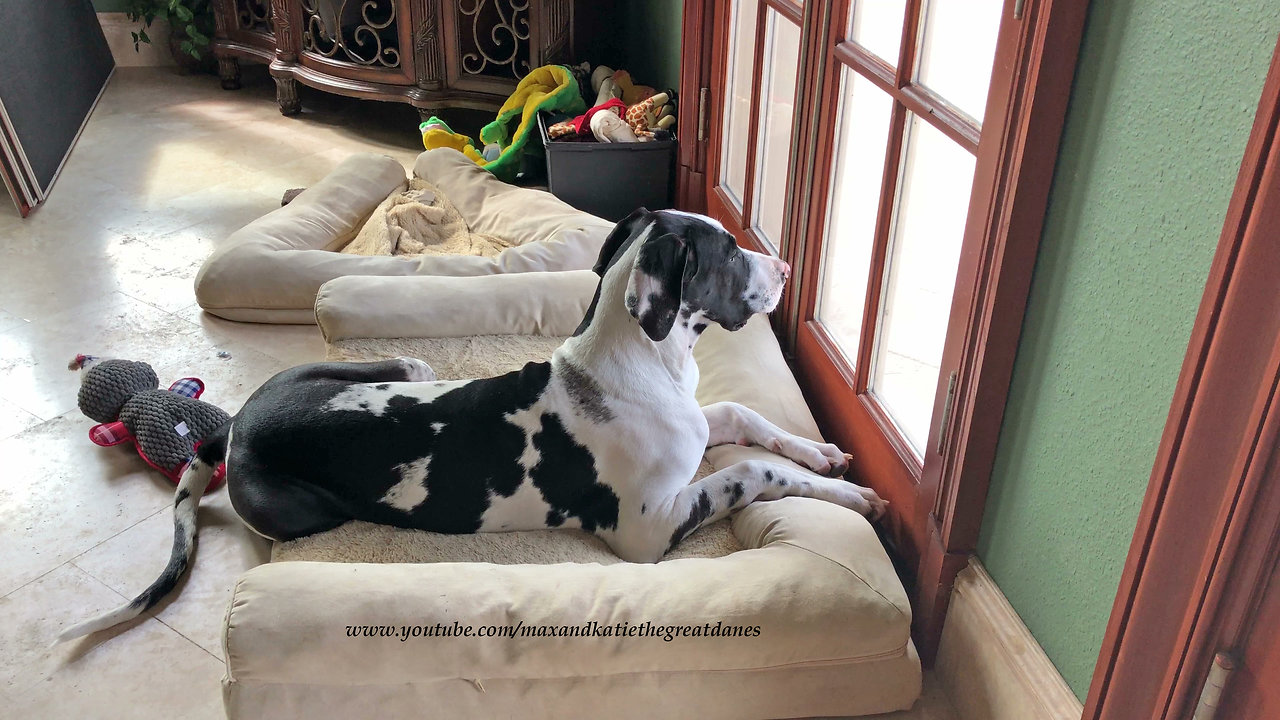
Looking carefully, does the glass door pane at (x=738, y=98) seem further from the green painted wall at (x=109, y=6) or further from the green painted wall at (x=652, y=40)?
the green painted wall at (x=109, y=6)

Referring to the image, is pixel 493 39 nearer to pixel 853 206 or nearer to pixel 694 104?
pixel 694 104

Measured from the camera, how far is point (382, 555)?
2.03 m

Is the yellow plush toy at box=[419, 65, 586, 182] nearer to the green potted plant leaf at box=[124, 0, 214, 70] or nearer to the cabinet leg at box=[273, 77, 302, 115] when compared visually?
the cabinet leg at box=[273, 77, 302, 115]

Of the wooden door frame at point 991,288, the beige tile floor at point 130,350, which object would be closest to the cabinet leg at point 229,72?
the beige tile floor at point 130,350

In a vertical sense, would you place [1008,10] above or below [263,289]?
above

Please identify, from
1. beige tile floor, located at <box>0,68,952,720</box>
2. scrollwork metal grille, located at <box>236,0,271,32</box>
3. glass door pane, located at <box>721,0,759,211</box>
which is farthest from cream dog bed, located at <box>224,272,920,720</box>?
scrollwork metal grille, located at <box>236,0,271,32</box>

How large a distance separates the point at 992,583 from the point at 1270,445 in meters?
0.72

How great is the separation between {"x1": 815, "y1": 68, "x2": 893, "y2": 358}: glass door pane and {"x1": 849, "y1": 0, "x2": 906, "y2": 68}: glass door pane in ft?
0.26

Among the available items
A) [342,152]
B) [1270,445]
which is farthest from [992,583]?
[342,152]

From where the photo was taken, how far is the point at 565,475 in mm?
2025

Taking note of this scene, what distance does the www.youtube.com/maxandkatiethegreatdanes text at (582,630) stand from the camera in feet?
5.57

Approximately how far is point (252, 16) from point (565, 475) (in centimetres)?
445

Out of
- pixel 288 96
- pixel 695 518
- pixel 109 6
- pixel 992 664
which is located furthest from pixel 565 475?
pixel 109 6

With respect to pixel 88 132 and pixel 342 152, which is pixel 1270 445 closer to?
pixel 342 152
